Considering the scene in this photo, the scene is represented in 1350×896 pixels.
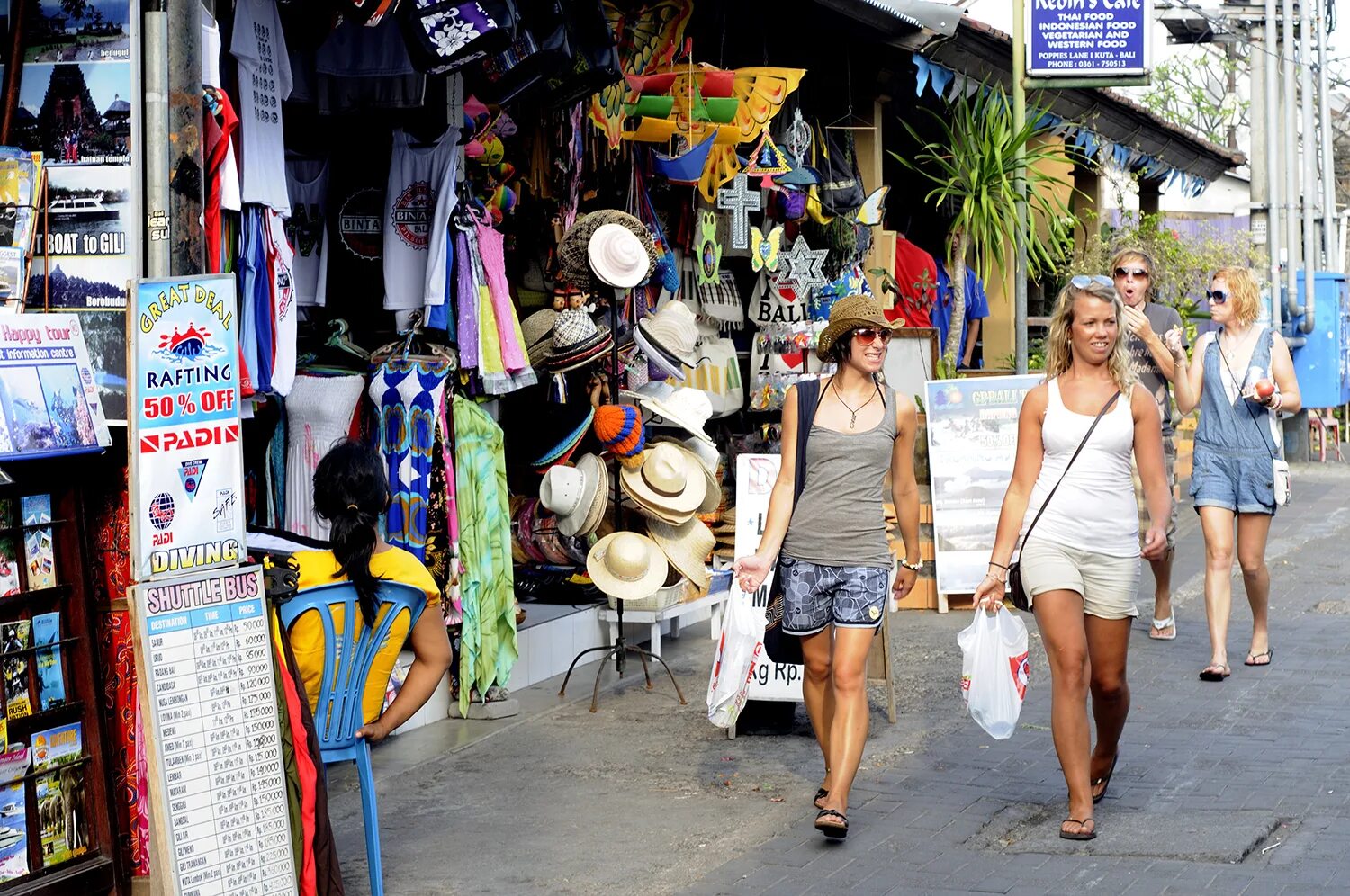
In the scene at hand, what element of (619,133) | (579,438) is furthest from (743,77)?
(579,438)

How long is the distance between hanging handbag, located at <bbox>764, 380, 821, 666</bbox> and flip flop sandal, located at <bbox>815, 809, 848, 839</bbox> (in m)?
0.61

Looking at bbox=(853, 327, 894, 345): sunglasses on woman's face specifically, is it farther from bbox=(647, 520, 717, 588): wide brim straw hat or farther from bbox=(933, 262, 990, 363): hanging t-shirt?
bbox=(933, 262, 990, 363): hanging t-shirt

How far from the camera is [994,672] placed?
19.5ft

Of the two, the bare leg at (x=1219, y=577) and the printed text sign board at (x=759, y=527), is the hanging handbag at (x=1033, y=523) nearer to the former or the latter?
the printed text sign board at (x=759, y=527)

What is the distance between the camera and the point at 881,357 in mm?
6219

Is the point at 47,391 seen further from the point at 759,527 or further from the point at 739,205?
the point at 739,205

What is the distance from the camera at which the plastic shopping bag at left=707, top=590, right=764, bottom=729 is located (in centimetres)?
620

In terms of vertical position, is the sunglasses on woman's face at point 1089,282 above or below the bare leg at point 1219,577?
above

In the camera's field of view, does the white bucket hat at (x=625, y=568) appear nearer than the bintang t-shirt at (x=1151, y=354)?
Yes

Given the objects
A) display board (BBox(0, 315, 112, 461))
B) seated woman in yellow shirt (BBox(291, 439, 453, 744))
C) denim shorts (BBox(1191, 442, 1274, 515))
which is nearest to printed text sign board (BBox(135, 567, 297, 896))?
seated woman in yellow shirt (BBox(291, 439, 453, 744))

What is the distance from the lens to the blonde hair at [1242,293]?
8414 millimetres

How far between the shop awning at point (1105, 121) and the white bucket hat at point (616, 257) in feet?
14.4

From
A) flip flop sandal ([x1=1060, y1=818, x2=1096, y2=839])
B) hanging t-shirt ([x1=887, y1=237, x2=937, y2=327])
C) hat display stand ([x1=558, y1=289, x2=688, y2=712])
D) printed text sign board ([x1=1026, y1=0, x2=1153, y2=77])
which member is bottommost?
flip flop sandal ([x1=1060, y1=818, x2=1096, y2=839])

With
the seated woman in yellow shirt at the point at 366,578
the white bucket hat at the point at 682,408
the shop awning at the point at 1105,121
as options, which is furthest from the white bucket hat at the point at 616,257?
the shop awning at the point at 1105,121
